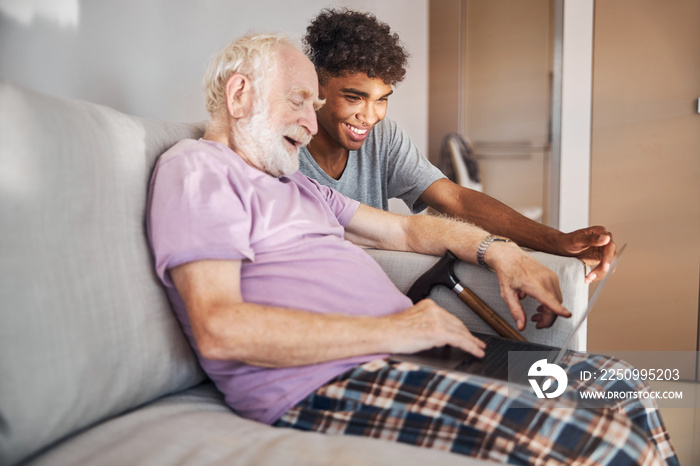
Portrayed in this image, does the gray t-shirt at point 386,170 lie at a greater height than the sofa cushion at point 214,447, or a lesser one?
greater

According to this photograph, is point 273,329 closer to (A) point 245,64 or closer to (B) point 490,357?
(B) point 490,357

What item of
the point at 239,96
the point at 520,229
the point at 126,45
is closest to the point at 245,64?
the point at 239,96

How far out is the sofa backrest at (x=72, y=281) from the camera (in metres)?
0.71

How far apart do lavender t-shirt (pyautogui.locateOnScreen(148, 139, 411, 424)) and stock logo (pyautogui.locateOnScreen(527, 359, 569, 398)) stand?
270 millimetres

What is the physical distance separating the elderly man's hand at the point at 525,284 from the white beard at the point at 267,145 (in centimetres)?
50

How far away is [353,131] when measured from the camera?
67.0 inches

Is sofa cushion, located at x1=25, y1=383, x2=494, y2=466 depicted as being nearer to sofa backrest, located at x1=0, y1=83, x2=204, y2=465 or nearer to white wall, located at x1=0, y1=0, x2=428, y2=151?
sofa backrest, located at x1=0, y1=83, x2=204, y2=465

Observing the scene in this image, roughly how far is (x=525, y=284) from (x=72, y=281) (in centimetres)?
84

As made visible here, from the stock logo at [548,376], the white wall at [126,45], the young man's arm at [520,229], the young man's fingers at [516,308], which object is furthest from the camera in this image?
the young man's arm at [520,229]

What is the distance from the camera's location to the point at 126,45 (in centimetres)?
130

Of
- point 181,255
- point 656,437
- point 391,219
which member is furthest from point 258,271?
point 656,437

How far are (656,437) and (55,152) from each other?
1064 millimetres

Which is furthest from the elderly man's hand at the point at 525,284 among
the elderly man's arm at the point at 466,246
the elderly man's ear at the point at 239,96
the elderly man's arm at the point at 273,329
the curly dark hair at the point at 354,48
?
the curly dark hair at the point at 354,48

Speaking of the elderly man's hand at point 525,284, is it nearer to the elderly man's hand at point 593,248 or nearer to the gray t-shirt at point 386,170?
the elderly man's hand at point 593,248
